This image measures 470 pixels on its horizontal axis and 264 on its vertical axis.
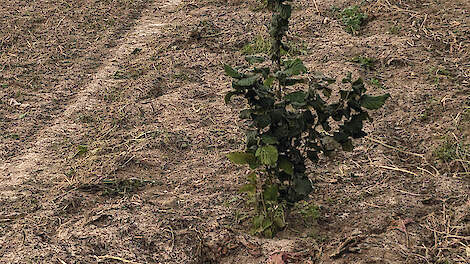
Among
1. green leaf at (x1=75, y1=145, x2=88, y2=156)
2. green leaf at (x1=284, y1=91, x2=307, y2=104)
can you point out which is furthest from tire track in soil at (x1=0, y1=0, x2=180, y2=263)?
green leaf at (x1=284, y1=91, x2=307, y2=104)

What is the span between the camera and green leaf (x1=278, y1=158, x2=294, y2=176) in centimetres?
284

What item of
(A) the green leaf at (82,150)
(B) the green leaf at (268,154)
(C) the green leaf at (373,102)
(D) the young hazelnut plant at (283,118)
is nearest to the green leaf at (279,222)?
(D) the young hazelnut plant at (283,118)

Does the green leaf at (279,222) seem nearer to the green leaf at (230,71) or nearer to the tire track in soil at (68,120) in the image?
the green leaf at (230,71)

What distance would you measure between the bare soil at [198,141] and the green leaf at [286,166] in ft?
1.41

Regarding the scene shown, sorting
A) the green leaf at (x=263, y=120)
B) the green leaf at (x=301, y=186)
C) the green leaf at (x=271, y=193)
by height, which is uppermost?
the green leaf at (x=263, y=120)

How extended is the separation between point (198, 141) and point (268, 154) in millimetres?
1528

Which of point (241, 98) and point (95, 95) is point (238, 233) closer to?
point (241, 98)

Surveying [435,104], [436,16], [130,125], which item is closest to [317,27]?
[436,16]

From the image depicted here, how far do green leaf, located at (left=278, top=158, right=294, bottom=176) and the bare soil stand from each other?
431mm

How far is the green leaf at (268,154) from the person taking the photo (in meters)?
2.70

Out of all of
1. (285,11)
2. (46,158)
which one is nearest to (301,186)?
(285,11)

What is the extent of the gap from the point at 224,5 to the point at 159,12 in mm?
868

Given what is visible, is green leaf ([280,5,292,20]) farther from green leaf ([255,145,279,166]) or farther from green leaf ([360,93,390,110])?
green leaf ([255,145,279,166])

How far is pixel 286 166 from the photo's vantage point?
285cm
